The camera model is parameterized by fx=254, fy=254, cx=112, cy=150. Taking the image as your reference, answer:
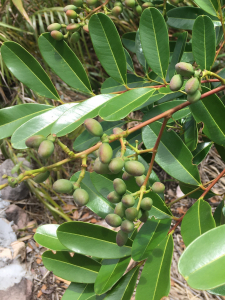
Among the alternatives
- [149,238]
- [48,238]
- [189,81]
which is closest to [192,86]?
[189,81]

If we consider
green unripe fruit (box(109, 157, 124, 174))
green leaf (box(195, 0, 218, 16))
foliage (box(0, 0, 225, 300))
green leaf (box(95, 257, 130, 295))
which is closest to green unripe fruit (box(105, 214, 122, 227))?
foliage (box(0, 0, 225, 300))

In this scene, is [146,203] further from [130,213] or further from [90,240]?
[90,240]

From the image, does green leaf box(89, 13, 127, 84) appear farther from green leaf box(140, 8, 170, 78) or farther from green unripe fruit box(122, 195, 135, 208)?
green unripe fruit box(122, 195, 135, 208)

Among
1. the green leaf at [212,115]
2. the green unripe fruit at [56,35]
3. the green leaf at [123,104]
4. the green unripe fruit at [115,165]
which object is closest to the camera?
the green unripe fruit at [115,165]

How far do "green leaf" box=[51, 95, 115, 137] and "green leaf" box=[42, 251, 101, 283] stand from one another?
0.44 metres

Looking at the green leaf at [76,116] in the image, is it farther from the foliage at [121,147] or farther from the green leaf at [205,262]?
the green leaf at [205,262]

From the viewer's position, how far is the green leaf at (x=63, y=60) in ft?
2.85

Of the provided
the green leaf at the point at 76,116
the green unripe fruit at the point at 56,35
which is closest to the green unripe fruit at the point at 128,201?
the green leaf at the point at 76,116

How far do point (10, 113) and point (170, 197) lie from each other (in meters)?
1.28

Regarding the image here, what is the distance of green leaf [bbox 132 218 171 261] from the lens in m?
0.73

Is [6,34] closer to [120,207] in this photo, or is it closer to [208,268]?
[120,207]

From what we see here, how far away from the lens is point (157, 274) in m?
0.68

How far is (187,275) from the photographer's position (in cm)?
45

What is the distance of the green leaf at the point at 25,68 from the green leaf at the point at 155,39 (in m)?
0.37
